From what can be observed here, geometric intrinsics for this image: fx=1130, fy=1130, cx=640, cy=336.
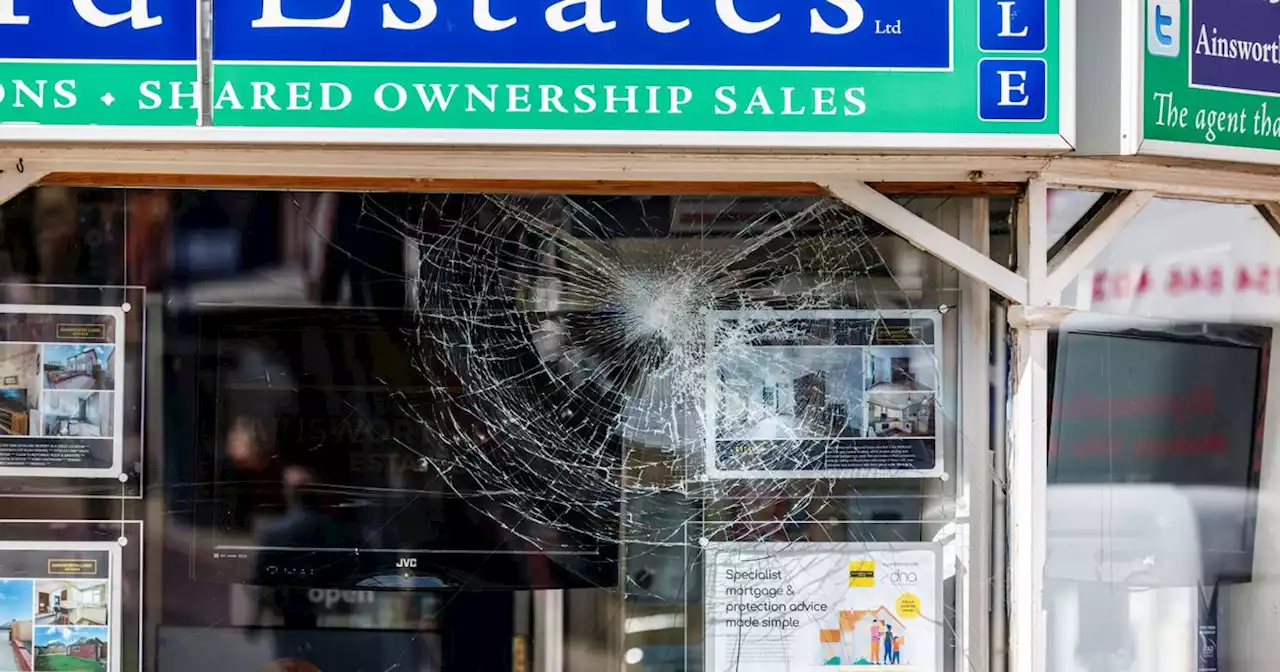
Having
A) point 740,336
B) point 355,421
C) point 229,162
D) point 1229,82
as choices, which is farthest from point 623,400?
point 1229,82

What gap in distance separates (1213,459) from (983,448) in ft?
3.01

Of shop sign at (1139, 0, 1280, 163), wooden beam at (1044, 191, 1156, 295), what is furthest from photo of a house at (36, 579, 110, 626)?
shop sign at (1139, 0, 1280, 163)

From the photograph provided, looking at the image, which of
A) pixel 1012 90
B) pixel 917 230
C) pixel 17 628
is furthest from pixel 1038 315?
pixel 17 628

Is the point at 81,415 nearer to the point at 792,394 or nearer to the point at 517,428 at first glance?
the point at 517,428

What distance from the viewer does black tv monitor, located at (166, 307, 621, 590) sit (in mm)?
3820

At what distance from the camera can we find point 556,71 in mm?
3137

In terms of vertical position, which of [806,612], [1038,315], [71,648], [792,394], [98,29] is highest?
[98,29]

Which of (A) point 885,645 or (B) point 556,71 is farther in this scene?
(A) point 885,645

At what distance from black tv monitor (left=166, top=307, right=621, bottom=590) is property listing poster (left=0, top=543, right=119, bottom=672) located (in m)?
0.36

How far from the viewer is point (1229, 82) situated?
3324mm

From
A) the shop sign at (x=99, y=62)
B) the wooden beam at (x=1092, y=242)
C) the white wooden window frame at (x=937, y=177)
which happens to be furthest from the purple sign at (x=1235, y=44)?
the shop sign at (x=99, y=62)

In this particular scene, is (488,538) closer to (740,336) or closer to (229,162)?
(740,336)

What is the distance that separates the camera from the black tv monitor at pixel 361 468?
150 inches

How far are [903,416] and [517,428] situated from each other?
1.33 meters
